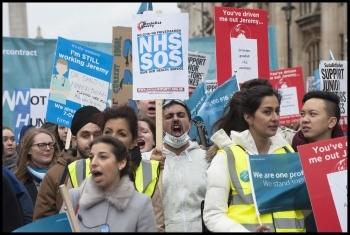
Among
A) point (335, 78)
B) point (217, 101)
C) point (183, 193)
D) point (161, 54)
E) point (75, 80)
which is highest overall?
point (335, 78)

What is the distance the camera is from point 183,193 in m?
6.57

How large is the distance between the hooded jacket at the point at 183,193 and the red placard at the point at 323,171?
4.04 feet

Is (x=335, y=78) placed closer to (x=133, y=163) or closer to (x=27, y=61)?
(x=133, y=163)

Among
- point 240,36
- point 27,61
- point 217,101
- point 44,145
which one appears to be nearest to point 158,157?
point 44,145

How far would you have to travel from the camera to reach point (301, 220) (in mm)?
5676

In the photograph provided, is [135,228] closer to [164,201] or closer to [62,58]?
[164,201]

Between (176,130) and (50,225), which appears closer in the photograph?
(50,225)

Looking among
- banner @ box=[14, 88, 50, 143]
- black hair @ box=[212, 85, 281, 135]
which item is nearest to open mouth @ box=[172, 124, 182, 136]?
black hair @ box=[212, 85, 281, 135]

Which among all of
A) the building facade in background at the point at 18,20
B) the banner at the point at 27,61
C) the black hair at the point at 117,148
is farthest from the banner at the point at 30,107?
the building facade in background at the point at 18,20

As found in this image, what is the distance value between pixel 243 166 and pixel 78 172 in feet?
3.60

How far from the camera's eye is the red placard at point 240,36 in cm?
956

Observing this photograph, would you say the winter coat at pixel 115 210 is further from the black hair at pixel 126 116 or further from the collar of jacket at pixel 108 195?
Answer: the black hair at pixel 126 116

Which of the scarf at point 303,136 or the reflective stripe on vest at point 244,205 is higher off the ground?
the scarf at point 303,136

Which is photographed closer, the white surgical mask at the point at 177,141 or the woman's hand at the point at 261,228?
the woman's hand at the point at 261,228
